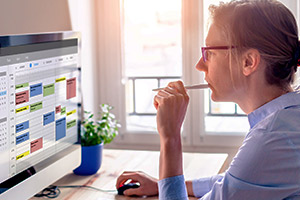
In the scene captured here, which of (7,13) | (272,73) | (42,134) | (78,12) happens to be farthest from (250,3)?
(78,12)

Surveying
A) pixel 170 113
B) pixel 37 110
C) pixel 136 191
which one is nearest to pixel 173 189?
pixel 170 113

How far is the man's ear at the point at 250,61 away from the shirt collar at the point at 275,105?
95 mm

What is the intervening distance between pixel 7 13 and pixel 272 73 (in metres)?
0.97

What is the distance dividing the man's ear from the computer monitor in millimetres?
579

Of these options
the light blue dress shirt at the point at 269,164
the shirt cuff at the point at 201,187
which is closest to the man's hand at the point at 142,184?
the shirt cuff at the point at 201,187

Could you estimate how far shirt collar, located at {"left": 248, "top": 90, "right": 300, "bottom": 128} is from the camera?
1118 millimetres

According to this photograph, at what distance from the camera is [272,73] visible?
113 cm

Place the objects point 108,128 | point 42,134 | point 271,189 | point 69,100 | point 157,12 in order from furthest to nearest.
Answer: point 157,12 < point 108,128 < point 69,100 < point 42,134 < point 271,189

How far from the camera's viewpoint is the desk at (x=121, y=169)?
60.9 inches

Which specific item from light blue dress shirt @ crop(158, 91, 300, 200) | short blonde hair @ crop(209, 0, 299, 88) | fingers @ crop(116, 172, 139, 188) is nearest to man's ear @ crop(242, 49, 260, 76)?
short blonde hair @ crop(209, 0, 299, 88)

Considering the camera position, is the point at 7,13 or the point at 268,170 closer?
the point at 268,170

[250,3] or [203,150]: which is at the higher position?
[250,3]

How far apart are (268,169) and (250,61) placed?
27cm

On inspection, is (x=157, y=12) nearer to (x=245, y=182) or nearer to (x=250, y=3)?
(x=250, y=3)
